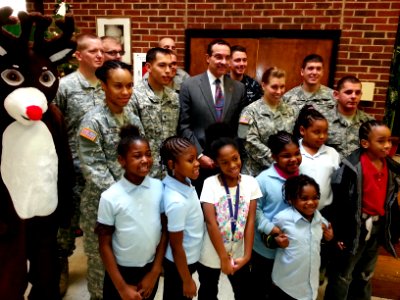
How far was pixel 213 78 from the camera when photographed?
259 cm

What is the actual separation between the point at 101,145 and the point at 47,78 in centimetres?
42

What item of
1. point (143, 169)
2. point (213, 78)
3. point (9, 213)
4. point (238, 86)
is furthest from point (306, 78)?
point (9, 213)

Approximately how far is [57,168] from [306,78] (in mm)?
1928

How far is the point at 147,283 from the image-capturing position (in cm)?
163

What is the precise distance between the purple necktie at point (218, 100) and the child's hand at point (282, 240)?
3.28ft

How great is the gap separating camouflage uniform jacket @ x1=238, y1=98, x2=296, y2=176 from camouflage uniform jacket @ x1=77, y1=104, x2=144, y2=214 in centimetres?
89

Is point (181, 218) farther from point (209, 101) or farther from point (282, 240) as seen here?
point (209, 101)

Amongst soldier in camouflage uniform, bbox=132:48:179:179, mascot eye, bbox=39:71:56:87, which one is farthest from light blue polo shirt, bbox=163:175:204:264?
mascot eye, bbox=39:71:56:87

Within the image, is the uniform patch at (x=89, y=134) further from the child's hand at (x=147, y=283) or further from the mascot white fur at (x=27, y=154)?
the child's hand at (x=147, y=283)

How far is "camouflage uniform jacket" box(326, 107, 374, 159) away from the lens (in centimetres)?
243

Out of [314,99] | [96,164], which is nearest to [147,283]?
[96,164]

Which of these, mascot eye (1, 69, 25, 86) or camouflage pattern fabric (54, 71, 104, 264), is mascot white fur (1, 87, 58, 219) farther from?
camouflage pattern fabric (54, 71, 104, 264)

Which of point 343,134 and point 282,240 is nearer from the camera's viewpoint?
point 282,240

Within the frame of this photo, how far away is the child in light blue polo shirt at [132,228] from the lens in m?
1.56
